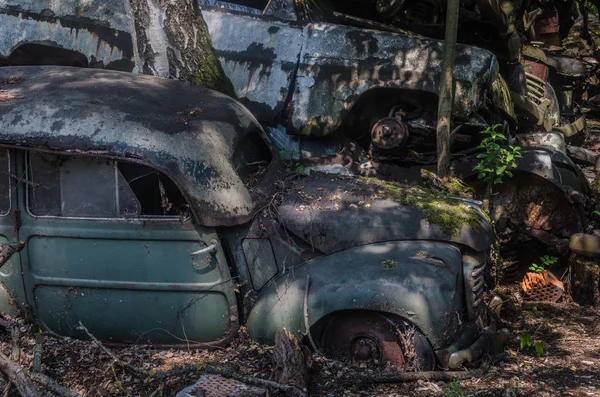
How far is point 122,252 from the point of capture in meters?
4.02

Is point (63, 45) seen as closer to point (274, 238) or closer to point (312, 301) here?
point (274, 238)

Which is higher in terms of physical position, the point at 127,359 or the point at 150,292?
the point at 150,292

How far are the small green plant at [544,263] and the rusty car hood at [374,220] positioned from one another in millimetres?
Answer: 1759

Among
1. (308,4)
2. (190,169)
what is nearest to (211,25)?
(308,4)

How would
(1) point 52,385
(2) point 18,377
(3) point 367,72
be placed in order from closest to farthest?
(2) point 18,377
(1) point 52,385
(3) point 367,72

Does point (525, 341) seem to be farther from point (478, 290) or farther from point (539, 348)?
point (478, 290)

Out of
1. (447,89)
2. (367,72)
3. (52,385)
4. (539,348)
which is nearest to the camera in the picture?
(52,385)

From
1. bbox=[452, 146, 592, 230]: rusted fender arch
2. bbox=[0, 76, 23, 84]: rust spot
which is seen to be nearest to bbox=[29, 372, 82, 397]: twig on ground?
bbox=[0, 76, 23, 84]: rust spot

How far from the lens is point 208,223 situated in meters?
3.93

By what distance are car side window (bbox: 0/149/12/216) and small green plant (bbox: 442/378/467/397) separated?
295 centimetres

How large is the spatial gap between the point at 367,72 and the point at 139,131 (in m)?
2.60

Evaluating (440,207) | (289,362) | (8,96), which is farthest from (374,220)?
(8,96)

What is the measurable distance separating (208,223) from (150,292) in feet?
1.98

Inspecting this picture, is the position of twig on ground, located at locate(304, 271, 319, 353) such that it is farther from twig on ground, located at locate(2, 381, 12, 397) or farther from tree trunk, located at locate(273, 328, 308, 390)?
twig on ground, located at locate(2, 381, 12, 397)
